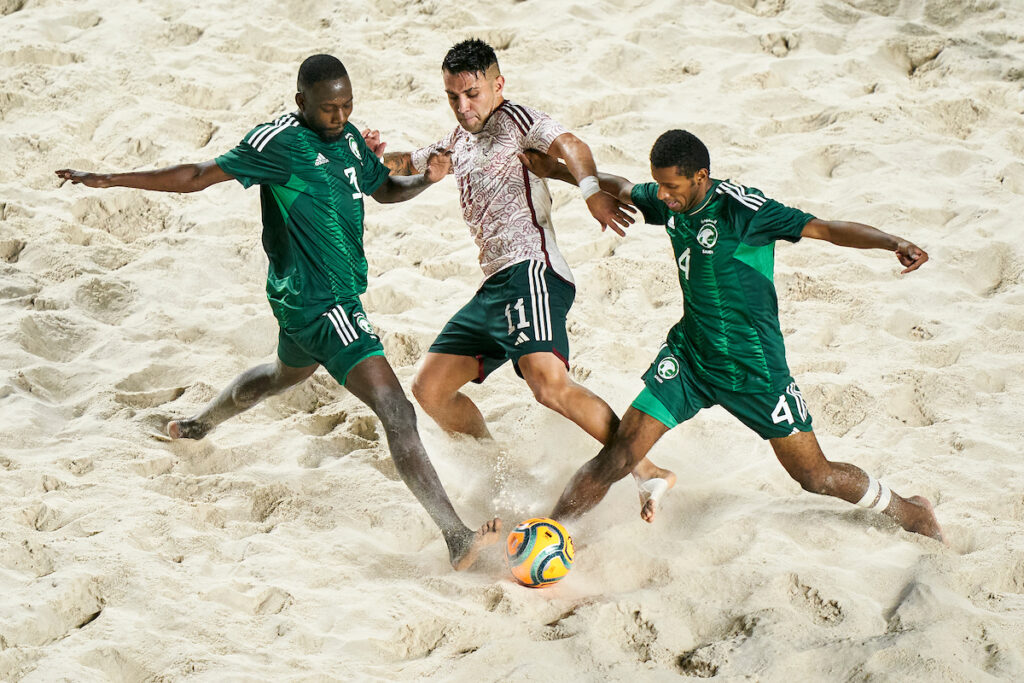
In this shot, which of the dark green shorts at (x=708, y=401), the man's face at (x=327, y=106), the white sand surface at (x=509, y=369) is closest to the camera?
the white sand surface at (x=509, y=369)

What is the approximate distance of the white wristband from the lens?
4.18 metres

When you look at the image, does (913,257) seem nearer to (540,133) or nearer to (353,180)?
(540,133)

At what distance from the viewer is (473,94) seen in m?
4.37

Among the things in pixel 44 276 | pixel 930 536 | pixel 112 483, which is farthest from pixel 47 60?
pixel 930 536

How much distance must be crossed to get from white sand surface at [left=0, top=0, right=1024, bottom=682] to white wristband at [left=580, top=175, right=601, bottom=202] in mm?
1219

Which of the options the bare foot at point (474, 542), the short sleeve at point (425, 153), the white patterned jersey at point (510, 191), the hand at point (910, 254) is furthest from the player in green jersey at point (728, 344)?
the short sleeve at point (425, 153)

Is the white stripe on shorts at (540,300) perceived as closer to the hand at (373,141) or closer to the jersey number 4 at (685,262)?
the jersey number 4 at (685,262)

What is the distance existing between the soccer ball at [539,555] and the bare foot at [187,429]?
171 centimetres

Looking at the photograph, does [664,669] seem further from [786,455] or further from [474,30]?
[474,30]

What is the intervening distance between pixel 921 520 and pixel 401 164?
274 cm

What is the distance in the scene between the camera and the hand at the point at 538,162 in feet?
14.6

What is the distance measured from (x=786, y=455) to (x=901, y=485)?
651mm

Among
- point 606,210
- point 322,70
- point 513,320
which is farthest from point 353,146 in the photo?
→ point 606,210

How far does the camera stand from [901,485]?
14.1 ft
